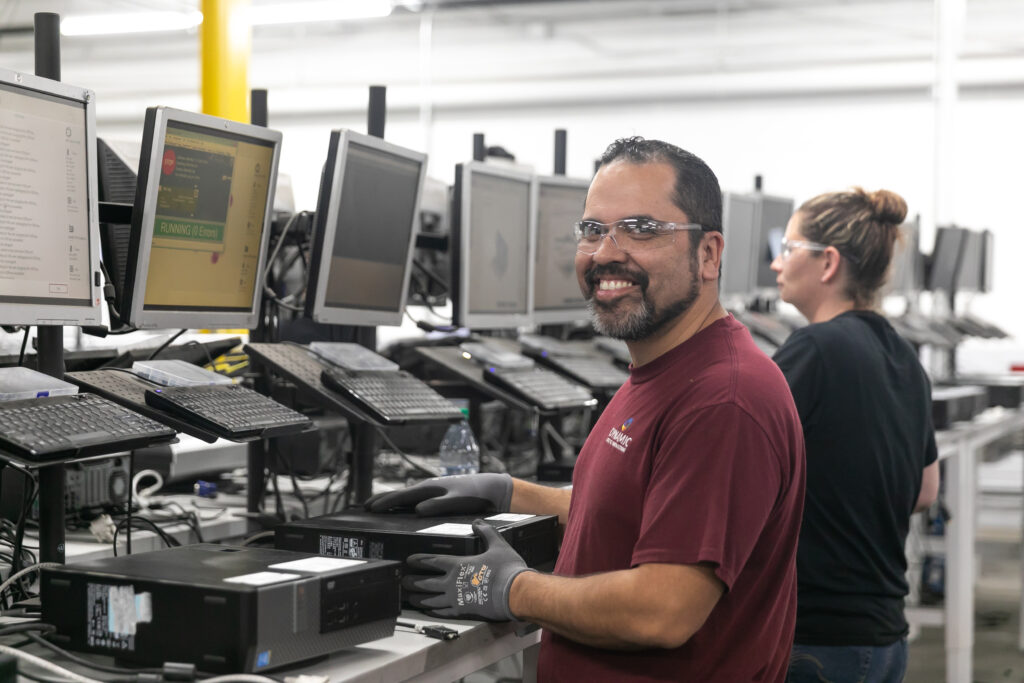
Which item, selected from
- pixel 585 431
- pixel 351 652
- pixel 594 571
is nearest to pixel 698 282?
pixel 594 571

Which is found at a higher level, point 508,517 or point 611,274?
point 611,274

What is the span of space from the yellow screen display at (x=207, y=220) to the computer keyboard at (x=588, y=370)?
1.09 metres

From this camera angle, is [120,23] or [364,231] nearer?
[364,231]

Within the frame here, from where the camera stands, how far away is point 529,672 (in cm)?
184

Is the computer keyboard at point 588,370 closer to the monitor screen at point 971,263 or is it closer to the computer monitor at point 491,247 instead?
the computer monitor at point 491,247

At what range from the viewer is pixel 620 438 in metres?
1.51

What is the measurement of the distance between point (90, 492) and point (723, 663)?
140 centimetres

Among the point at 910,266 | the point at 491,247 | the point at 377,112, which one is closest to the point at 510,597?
the point at 377,112

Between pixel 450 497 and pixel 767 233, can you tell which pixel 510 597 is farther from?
pixel 767 233

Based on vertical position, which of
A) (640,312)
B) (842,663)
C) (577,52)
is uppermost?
(577,52)

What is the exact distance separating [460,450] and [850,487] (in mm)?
1317

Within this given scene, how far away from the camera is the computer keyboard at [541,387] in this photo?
106 inches

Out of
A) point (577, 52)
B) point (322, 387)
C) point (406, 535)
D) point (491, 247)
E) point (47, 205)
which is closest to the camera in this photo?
point (406, 535)

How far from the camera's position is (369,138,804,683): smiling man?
52.9 inches
